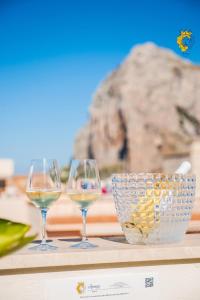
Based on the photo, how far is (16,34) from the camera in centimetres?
4866

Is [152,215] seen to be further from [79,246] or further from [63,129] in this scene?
[63,129]

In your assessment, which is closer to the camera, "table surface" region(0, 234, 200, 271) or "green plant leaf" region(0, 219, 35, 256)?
"green plant leaf" region(0, 219, 35, 256)

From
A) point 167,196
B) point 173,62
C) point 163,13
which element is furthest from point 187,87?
point 167,196

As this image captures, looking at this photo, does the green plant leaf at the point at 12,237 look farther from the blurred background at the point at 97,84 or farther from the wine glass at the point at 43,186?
the blurred background at the point at 97,84

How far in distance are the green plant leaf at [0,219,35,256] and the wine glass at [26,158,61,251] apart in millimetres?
605

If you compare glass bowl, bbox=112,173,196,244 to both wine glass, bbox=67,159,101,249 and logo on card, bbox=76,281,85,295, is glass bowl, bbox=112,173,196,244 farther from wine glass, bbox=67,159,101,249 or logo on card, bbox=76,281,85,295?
logo on card, bbox=76,281,85,295

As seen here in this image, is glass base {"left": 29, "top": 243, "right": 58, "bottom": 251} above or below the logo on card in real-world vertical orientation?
above

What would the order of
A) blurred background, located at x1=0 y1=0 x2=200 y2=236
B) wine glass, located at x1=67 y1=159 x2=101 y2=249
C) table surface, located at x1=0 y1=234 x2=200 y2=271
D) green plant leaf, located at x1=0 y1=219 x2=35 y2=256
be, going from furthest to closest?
blurred background, located at x1=0 y1=0 x2=200 y2=236
wine glass, located at x1=67 y1=159 x2=101 y2=249
table surface, located at x1=0 y1=234 x2=200 y2=271
green plant leaf, located at x1=0 y1=219 x2=35 y2=256

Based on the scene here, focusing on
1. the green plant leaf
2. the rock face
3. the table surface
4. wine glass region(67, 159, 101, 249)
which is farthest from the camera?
the rock face

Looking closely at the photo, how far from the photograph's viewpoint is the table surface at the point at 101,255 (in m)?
0.97

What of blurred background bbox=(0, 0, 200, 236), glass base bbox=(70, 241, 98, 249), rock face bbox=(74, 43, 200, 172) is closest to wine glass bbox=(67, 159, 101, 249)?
glass base bbox=(70, 241, 98, 249)

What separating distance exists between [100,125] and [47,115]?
831 cm

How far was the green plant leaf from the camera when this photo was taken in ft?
1.37

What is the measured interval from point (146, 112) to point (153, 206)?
41.5 m
